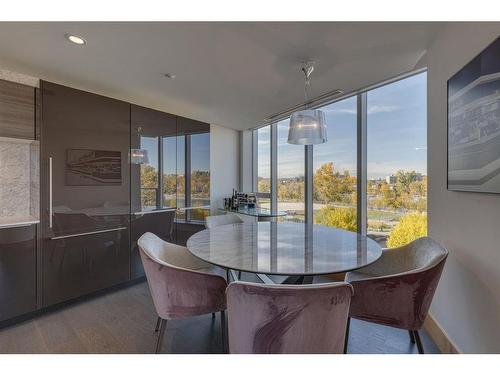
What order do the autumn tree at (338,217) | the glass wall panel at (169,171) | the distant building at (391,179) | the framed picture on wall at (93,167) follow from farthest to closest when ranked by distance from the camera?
the glass wall panel at (169,171) → the autumn tree at (338,217) → the distant building at (391,179) → the framed picture on wall at (93,167)

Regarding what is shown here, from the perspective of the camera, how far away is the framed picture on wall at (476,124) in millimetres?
1243

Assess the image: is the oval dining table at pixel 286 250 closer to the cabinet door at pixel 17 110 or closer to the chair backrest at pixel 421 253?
the chair backrest at pixel 421 253

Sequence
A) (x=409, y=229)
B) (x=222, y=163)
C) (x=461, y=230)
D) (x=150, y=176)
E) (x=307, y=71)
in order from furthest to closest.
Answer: (x=222, y=163), (x=150, y=176), (x=409, y=229), (x=307, y=71), (x=461, y=230)

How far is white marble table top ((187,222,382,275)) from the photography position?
1.34 metres

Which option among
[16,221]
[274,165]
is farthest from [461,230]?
[16,221]

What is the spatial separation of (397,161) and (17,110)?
3867 mm

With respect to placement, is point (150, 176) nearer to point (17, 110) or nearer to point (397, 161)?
point (17, 110)

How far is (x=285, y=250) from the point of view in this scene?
167cm

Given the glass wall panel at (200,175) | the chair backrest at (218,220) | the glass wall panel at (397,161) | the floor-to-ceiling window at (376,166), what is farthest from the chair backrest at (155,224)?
the glass wall panel at (397,161)

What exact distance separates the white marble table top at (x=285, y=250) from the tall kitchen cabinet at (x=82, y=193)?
1382mm

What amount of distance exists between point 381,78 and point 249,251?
228cm

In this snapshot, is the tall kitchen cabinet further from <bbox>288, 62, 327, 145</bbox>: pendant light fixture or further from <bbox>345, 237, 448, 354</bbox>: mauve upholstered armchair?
<bbox>345, 237, 448, 354</bbox>: mauve upholstered armchair

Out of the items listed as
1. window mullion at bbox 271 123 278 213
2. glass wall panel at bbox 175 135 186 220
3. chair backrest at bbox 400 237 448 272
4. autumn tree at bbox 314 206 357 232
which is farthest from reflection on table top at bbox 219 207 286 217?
chair backrest at bbox 400 237 448 272

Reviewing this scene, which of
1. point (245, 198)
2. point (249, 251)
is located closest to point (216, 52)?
point (249, 251)
